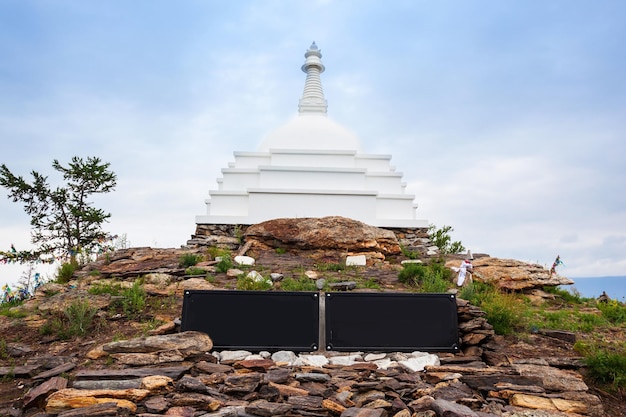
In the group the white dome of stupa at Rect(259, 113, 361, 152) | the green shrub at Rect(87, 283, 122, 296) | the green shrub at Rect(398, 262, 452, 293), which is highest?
the white dome of stupa at Rect(259, 113, 361, 152)

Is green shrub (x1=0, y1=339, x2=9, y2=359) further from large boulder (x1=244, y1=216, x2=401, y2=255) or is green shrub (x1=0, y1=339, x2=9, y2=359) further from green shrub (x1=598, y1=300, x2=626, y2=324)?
green shrub (x1=598, y1=300, x2=626, y2=324)

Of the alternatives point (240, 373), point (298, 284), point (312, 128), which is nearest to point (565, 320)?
point (298, 284)

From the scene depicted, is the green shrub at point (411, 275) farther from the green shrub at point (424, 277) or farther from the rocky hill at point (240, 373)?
the rocky hill at point (240, 373)

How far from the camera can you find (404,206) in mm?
19781

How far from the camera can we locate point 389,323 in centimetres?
684

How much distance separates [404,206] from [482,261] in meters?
7.30

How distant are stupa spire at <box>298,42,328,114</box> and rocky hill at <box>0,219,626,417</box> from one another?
16.6 metres

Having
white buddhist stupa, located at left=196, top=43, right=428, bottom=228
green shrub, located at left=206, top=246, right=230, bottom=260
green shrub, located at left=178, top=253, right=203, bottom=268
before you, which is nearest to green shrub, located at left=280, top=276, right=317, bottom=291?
green shrub, located at left=178, top=253, right=203, bottom=268

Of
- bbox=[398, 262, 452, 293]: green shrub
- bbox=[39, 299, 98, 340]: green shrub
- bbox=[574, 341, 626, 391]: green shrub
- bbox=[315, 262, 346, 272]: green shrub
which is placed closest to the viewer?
bbox=[574, 341, 626, 391]: green shrub

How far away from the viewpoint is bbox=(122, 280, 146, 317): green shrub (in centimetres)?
833

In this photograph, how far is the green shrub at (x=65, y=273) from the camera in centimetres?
1230

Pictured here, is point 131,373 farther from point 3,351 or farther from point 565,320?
point 565,320

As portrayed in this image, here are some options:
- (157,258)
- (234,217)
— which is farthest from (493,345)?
(234,217)

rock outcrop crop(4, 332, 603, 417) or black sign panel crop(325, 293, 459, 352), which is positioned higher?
black sign panel crop(325, 293, 459, 352)
